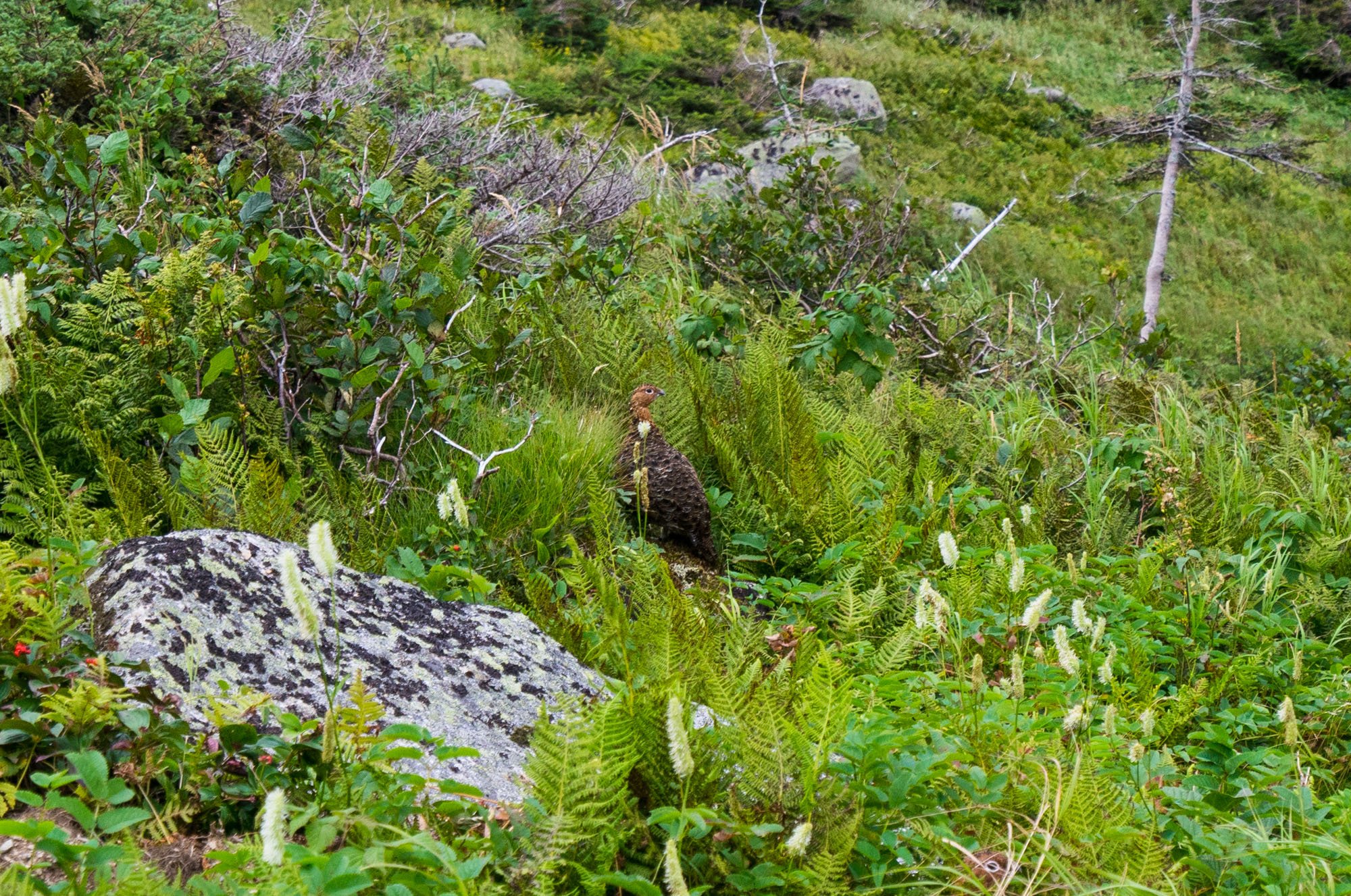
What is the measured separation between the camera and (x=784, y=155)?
1279 centimetres

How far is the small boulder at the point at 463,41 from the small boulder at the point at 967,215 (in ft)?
29.1

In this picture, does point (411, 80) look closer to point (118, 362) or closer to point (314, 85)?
point (314, 85)

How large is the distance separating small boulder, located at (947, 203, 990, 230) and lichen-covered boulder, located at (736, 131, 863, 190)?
5.26 feet

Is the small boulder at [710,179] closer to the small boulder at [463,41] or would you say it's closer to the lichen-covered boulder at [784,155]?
the lichen-covered boulder at [784,155]

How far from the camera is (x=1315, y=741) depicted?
3055mm

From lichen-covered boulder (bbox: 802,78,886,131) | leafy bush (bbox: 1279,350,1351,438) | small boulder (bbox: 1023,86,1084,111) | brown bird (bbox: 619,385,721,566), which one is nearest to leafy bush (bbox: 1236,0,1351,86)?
small boulder (bbox: 1023,86,1084,111)

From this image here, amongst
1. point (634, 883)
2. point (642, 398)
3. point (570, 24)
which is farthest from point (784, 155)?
point (634, 883)

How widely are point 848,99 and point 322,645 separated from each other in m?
18.4

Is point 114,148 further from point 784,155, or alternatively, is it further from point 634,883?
point 784,155

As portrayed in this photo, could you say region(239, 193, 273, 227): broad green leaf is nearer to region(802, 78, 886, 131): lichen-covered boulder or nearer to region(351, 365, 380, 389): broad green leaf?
region(351, 365, 380, 389): broad green leaf

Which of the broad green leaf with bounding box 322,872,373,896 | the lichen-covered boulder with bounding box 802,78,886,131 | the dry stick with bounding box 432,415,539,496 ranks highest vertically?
the broad green leaf with bounding box 322,872,373,896

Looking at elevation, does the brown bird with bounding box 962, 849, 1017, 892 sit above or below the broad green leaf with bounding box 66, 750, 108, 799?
below

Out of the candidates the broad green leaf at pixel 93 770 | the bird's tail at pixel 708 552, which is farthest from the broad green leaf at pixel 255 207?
the broad green leaf at pixel 93 770

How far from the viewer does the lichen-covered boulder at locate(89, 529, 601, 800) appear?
1875mm
